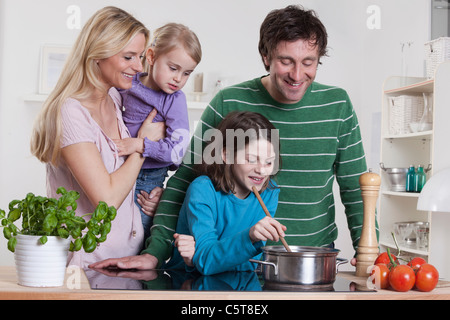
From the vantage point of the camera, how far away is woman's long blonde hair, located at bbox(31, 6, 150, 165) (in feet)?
4.65

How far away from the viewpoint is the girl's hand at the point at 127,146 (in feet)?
4.97

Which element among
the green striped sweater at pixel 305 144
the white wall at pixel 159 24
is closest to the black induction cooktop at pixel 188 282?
the green striped sweater at pixel 305 144

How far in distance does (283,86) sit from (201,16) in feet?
9.18

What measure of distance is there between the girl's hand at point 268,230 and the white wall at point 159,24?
2.96 meters

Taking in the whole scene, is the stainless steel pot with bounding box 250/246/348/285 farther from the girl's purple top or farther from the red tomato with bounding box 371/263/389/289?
the girl's purple top

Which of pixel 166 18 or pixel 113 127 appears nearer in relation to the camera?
pixel 113 127

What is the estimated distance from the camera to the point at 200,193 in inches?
54.4

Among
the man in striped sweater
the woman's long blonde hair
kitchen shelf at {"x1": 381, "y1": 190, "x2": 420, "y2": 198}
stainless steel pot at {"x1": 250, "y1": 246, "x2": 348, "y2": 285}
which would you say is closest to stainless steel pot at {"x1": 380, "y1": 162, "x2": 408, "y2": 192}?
kitchen shelf at {"x1": 381, "y1": 190, "x2": 420, "y2": 198}

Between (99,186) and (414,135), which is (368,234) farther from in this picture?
(414,135)

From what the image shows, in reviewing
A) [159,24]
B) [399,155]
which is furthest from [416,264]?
[159,24]

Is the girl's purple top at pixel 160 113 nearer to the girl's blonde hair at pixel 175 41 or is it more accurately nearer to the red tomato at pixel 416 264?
the girl's blonde hair at pixel 175 41

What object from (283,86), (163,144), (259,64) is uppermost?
(259,64)
